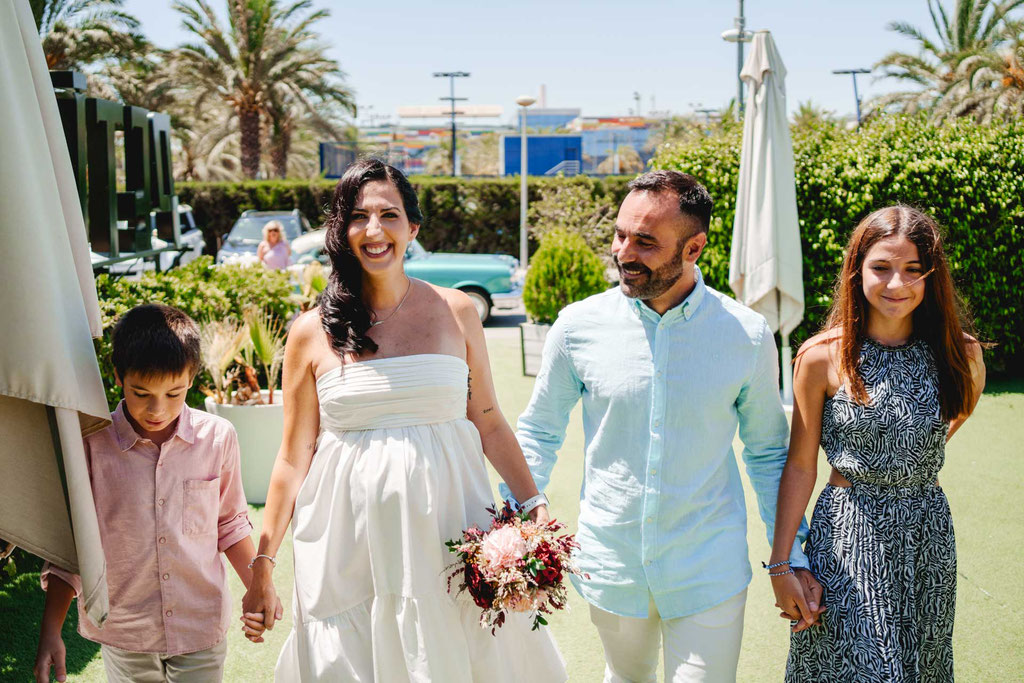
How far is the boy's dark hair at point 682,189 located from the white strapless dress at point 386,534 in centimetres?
79

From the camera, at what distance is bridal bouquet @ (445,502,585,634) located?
2.24 meters

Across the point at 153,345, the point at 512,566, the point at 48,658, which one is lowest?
the point at 48,658

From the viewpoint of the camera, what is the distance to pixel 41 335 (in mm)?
1870

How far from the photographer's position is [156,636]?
2457mm

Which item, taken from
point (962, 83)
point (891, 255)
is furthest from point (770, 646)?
point (962, 83)

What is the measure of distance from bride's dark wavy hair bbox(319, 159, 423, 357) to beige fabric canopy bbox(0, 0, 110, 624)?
63cm

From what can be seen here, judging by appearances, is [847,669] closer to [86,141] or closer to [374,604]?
[374,604]

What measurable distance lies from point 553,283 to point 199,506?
25.0 ft

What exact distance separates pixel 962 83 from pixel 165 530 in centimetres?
2893

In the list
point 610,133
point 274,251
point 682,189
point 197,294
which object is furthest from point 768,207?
point 610,133

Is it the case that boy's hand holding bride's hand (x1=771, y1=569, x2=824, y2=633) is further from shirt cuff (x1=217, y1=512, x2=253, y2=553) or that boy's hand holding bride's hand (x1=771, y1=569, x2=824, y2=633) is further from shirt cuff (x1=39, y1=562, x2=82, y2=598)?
shirt cuff (x1=39, y1=562, x2=82, y2=598)

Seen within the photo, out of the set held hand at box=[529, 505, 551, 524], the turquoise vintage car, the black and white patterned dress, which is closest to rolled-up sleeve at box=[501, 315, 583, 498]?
held hand at box=[529, 505, 551, 524]

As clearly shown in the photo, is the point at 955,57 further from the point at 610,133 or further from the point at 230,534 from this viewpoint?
the point at 610,133

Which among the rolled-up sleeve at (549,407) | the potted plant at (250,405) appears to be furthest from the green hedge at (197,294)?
the rolled-up sleeve at (549,407)
